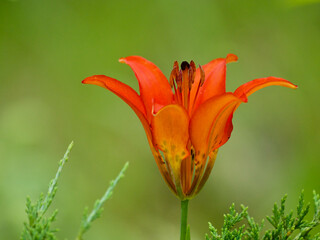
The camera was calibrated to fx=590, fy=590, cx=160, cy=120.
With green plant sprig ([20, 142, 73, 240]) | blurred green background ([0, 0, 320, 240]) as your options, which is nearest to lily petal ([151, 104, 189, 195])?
green plant sprig ([20, 142, 73, 240])

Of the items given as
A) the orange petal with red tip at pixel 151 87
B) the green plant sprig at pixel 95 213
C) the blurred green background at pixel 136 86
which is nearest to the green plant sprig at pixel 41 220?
the green plant sprig at pixel 95 213

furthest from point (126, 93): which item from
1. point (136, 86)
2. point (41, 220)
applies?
point (136, 86)

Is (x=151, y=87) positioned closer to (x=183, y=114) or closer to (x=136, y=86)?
(x=183, y=114)

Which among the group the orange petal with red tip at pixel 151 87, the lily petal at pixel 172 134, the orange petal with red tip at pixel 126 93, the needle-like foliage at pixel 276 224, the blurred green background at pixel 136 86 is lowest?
the needle-like foliage at pixel 276 224

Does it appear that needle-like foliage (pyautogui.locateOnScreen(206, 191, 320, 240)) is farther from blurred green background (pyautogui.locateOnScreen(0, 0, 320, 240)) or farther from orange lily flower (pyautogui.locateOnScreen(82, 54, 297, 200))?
blurred green background (pyautogui.locateOnScreen(0, 0, 320, 240))

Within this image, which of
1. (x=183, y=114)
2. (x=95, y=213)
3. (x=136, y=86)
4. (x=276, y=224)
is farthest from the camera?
(x=136, y=86)

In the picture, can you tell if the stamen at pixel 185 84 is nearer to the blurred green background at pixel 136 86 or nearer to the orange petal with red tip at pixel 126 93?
the orange petal with red tip at pixel 126 93

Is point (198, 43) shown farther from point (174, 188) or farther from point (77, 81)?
point (174, 188)
